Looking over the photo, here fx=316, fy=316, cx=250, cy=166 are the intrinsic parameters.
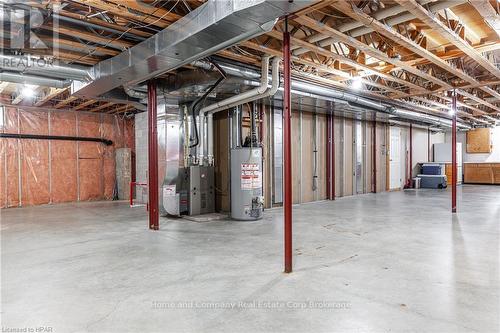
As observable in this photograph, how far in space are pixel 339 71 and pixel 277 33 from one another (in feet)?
6.49

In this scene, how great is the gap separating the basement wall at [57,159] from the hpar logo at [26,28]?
479cm

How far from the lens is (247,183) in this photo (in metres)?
5.69

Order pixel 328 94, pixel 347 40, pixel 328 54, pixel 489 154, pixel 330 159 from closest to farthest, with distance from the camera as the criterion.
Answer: pixel 347 40, pixel 328 54, pixel 328 94, pixel 330 159, pixel 489 154

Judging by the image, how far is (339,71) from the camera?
17.9 ft

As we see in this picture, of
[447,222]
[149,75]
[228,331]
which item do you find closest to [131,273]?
[228,331]

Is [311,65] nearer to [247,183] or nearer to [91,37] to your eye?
[247,183]

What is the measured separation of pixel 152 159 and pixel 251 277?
3022 mm

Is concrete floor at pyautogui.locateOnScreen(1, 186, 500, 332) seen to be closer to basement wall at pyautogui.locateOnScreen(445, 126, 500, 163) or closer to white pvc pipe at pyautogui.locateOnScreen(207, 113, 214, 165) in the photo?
white pvc pipe at pyautogui.locateOnScreen(207, 113, 214, 165)

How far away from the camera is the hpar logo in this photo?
10.1 feet

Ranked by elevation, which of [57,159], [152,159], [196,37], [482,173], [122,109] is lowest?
[482,173]

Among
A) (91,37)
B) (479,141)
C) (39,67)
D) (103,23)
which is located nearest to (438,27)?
(103,23)

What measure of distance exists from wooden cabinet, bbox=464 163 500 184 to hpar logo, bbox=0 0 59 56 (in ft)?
52.0

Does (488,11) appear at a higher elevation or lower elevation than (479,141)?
higher

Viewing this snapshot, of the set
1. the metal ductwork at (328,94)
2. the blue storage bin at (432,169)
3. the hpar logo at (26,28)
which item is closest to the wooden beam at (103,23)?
the hpar logo at (26,28)
